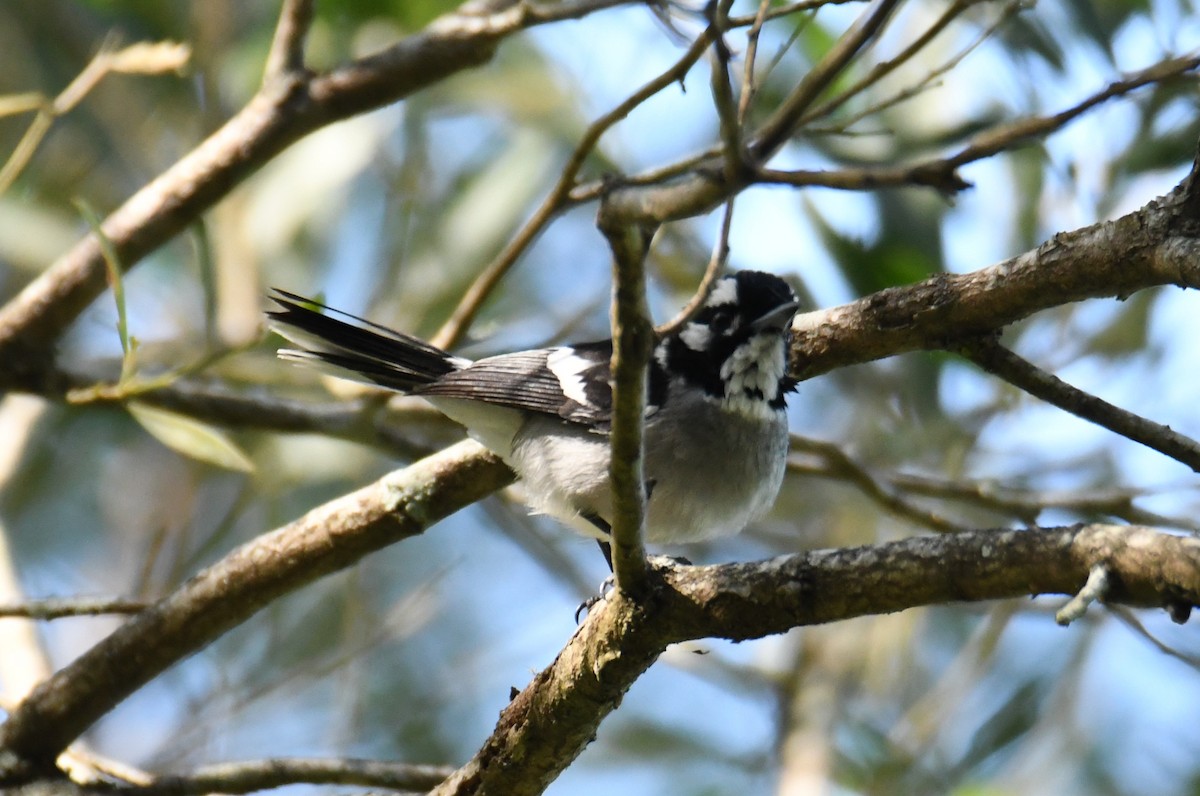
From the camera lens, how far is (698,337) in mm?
3262

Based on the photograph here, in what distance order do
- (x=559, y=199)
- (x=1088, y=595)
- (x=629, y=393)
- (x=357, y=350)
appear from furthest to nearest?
(x=357, y=350)
(x=559, y=199)
(x=629, y=393)
(x=1088, y=595)

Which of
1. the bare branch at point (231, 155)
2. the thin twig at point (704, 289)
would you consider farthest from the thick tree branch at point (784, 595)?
the bare branch at point (231, 155)

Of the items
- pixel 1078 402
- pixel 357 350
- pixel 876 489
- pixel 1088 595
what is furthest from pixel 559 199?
pixel 1088 595

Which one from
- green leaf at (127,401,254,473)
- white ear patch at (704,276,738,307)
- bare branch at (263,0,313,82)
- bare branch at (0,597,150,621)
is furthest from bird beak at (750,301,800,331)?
bare branch at (0,597,150,621)

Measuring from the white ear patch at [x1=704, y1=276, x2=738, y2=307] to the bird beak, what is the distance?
0.29 metres

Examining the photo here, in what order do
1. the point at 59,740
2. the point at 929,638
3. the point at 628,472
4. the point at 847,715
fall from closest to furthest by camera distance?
the point at 628,472, the point at 59,740, the point at 847,715, the point at 929,638

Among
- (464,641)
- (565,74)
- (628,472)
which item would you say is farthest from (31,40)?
(628,472)

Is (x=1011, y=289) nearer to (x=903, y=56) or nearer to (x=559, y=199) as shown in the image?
(x=903, y=56)

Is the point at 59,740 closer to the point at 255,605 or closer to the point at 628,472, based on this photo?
the point at 255,605

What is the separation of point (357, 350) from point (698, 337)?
0.92m

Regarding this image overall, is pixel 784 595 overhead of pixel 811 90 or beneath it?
beneath

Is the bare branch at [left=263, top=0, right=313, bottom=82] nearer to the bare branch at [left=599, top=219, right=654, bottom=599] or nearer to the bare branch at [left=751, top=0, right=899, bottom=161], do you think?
the bare branch at [left=751, top=0, right=899, bottom=161]

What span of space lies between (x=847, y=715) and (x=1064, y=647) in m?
1.25

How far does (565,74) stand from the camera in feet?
17.5
